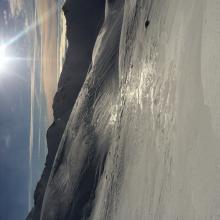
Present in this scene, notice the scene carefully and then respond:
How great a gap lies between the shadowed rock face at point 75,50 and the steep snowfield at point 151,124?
2.80 meters

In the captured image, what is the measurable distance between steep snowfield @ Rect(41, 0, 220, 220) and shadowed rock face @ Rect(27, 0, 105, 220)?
2.80 meters

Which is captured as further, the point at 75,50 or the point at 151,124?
the point at 75,50

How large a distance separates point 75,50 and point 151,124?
593 centimetres

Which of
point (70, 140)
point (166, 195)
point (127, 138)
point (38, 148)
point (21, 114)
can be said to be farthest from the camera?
point (21, 114)

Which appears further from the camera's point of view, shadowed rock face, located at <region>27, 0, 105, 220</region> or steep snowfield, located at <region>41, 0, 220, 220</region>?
shadowed rock face, located at <region>27, 0, 105, 220</region>

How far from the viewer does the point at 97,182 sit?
4047 millimetres

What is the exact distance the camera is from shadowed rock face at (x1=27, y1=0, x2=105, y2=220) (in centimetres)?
820

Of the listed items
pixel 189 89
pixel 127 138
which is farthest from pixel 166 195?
pixel 127 138

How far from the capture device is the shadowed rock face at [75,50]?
8.20 m

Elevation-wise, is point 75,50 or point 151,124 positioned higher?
point 75,50

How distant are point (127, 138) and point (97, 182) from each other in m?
1.02

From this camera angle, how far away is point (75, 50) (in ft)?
27.5

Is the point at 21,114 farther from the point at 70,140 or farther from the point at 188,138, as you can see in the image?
the point at 188,138

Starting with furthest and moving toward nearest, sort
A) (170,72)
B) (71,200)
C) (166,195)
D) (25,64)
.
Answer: (25,64), (71,200), (170,72), (166,195)
